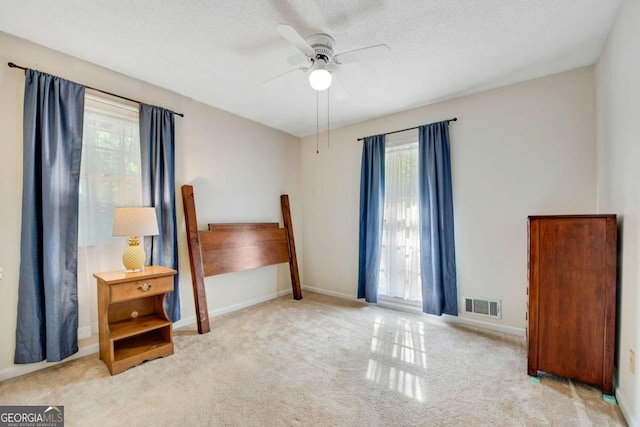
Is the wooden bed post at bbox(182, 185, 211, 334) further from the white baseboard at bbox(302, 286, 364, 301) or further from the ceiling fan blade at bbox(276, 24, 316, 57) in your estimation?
the ceiling fan blade at bbox(276, 24, 316, 57)

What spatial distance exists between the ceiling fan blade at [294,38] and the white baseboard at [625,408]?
297cm

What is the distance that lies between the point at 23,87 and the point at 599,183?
16.3ft

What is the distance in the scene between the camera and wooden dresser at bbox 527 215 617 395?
189 cm

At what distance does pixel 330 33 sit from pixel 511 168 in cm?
230

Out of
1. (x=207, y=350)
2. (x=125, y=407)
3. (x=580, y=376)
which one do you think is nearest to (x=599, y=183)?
(x=580, y=376)

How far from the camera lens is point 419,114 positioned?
3527 mm

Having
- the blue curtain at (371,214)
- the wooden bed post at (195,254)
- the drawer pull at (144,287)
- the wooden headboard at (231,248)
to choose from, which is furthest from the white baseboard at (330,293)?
the drawer pull at (144,287)

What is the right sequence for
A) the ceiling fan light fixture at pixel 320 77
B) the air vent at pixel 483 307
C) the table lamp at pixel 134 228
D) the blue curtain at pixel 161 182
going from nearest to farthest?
the ceiling fan light fixture at pixel 320 77
the table lamp at pixel 134 228
the blue curtain at pixel 161 182
the air vent at pixel 483 307

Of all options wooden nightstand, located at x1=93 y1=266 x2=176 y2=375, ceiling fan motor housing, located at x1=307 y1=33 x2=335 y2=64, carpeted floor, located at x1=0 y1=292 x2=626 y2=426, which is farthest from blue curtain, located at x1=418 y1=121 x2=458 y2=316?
wooden nightstand, located at x1=93 y1=266 x2=176 y2=375

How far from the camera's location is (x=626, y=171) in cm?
179

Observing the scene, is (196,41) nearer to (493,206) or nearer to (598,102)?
(493,206)

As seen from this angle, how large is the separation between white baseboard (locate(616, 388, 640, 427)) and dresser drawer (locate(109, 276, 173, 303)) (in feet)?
11.0

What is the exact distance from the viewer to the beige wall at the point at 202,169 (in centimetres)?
214

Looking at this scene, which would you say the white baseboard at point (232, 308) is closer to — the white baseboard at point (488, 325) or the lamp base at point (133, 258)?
the lamp base at point (133, 258)
